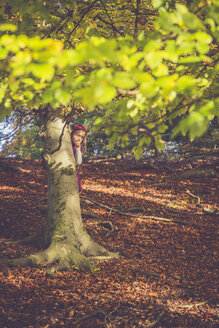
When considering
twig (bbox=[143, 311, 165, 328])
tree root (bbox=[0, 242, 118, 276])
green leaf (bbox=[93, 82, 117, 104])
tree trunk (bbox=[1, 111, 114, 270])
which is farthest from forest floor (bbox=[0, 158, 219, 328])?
green leaf (bbox=[93, 82, 117, 104])

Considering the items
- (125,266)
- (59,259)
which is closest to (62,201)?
(59,259)

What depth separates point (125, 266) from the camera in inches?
208

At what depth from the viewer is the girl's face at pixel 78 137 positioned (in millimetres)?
5836

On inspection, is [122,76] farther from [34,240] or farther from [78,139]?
[34,240]

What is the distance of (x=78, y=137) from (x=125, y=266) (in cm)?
253

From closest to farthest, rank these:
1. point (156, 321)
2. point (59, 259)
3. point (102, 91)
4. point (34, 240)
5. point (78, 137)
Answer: point (102, 91), point (156, 321), point (59, 259), point (34, 240), point (78, 137)

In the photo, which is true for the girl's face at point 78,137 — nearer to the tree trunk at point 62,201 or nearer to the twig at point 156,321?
the tree trunk at point 62,201

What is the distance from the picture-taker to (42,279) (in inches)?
174

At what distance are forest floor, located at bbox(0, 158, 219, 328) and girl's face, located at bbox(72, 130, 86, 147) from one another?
211 cm

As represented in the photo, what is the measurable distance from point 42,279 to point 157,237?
331 cm

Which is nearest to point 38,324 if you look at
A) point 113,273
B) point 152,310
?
point 152,310

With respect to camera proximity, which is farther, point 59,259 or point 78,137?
point 78,137

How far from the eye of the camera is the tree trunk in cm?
520

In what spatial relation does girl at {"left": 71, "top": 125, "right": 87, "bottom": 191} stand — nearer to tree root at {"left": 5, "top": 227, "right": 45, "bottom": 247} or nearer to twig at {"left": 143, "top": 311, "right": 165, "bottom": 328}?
tree root at {"left": 5, "top": 227, "right": 45, "bottom": 247}
